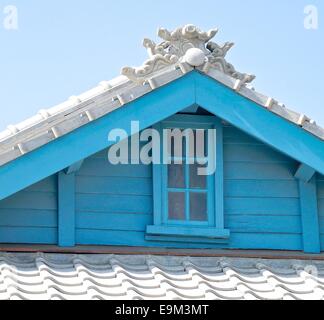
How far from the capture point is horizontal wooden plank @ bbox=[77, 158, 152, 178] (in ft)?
36.7

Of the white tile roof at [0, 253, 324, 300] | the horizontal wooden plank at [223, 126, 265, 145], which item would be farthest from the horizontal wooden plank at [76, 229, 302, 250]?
the horizontal wooden plank at [223, 126, 265, 145]

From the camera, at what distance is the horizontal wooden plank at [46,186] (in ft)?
36.3

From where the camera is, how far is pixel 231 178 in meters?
11.4

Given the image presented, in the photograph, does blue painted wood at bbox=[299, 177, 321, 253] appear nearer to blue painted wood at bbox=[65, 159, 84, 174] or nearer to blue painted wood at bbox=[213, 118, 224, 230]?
blue painted wood at bbox=[213, 118, 224, 230]

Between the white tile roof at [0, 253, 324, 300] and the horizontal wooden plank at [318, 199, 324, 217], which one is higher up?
the horizontal wooden plank at [318, 199, 324, 217]

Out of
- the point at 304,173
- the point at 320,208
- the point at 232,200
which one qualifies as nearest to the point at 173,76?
the point at 232,200

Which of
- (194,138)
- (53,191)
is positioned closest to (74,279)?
(53,191)

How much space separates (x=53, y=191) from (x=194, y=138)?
1.39 meters

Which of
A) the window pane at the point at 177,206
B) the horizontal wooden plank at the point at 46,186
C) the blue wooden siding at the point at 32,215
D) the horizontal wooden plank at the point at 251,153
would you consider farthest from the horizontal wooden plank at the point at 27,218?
the horizontal wooden plank at the point at 251,153

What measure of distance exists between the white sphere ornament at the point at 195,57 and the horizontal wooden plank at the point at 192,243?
159cm

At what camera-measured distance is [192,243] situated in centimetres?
1121

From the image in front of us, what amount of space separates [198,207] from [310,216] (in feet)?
3.40

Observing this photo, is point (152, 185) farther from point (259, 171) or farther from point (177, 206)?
point (259, 171)
